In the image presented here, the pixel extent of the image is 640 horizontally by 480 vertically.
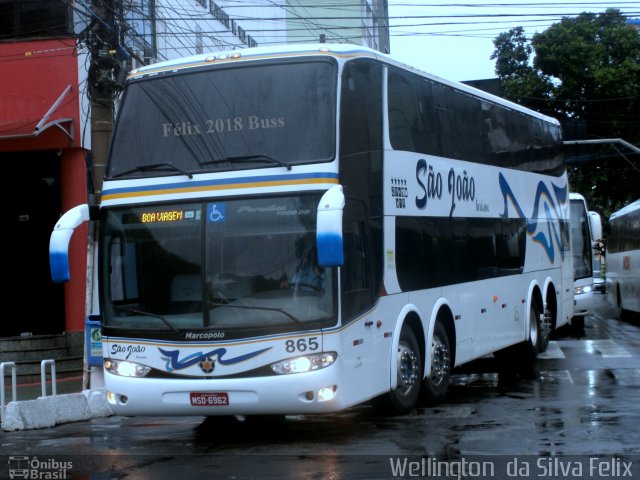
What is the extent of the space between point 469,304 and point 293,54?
5.06 meters

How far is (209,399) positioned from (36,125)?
412 inches

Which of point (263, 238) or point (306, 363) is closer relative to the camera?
point (306, 363)

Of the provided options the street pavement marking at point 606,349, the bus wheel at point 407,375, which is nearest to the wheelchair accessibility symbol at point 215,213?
the bus wheel at point 407,375

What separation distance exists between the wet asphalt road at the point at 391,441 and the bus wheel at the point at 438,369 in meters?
0.19

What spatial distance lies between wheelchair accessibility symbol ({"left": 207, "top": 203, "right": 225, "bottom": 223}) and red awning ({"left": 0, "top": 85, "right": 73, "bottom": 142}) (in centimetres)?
916

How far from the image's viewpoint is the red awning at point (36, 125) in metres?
18.0

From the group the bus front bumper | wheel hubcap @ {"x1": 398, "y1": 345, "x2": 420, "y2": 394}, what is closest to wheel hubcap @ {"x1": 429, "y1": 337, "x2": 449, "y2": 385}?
wheel hubcap @ {"x1": 398, "y1": 345, "x2": 420, "y2": 394}

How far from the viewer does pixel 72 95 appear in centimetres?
1881

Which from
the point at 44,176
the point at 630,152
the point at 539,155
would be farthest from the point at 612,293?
the point at 44,176

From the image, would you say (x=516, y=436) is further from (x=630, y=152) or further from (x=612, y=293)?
(x=630, y=152)

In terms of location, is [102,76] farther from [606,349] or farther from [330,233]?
[606,349]

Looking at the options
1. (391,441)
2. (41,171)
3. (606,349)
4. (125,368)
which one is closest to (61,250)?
(125,368)

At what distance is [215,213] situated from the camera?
9.57 metres

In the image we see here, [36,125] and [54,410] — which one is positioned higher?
[36,125]
